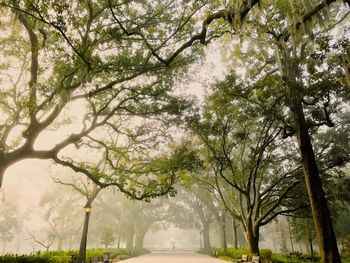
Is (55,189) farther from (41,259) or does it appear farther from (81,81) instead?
(81,81)

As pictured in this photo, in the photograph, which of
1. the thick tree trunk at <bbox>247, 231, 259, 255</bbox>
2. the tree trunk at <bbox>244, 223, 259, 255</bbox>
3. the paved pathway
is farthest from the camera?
the paved pathway

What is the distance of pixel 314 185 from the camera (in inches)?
499

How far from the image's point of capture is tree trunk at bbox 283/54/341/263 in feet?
38.0

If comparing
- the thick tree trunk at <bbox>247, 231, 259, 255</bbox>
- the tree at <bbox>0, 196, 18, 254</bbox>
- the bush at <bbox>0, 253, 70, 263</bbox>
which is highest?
the tree at <bbox>0, 196, 18, 254</bbox>

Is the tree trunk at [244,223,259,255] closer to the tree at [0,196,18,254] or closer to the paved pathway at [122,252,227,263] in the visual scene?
the paved pathway at [122,252,227,263]

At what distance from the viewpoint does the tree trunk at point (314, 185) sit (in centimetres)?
1158

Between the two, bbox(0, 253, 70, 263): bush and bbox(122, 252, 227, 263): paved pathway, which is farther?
bbox(122, 252, 227, 263): paved pathway

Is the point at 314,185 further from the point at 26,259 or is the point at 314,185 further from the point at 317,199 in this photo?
the point at 26,259

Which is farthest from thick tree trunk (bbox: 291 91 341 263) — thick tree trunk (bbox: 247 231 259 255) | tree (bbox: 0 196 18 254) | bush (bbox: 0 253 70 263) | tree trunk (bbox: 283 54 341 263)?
tree (bbox: 0 196 18 254)

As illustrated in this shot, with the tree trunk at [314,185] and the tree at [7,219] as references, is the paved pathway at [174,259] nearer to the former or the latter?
the tree trunk at [314,185]

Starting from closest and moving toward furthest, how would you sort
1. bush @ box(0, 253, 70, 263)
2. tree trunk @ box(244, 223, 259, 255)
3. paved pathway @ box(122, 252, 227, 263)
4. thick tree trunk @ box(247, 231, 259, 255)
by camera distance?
1. bush @ box(0, 253, 70, 263)
2. thick tree trunk @ box(247, 231, 259, 255)
3. tree trunk @ box(244, 223, 259, 255)
4. paved pathway @ box(122, 252, 227, 263)

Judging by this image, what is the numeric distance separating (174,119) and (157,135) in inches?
58.0

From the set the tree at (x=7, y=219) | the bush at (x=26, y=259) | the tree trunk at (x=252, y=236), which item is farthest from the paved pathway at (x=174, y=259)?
the tree at (x=7, y=219)

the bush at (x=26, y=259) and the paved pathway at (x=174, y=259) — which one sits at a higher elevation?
the bush at (x=26, y=259)
